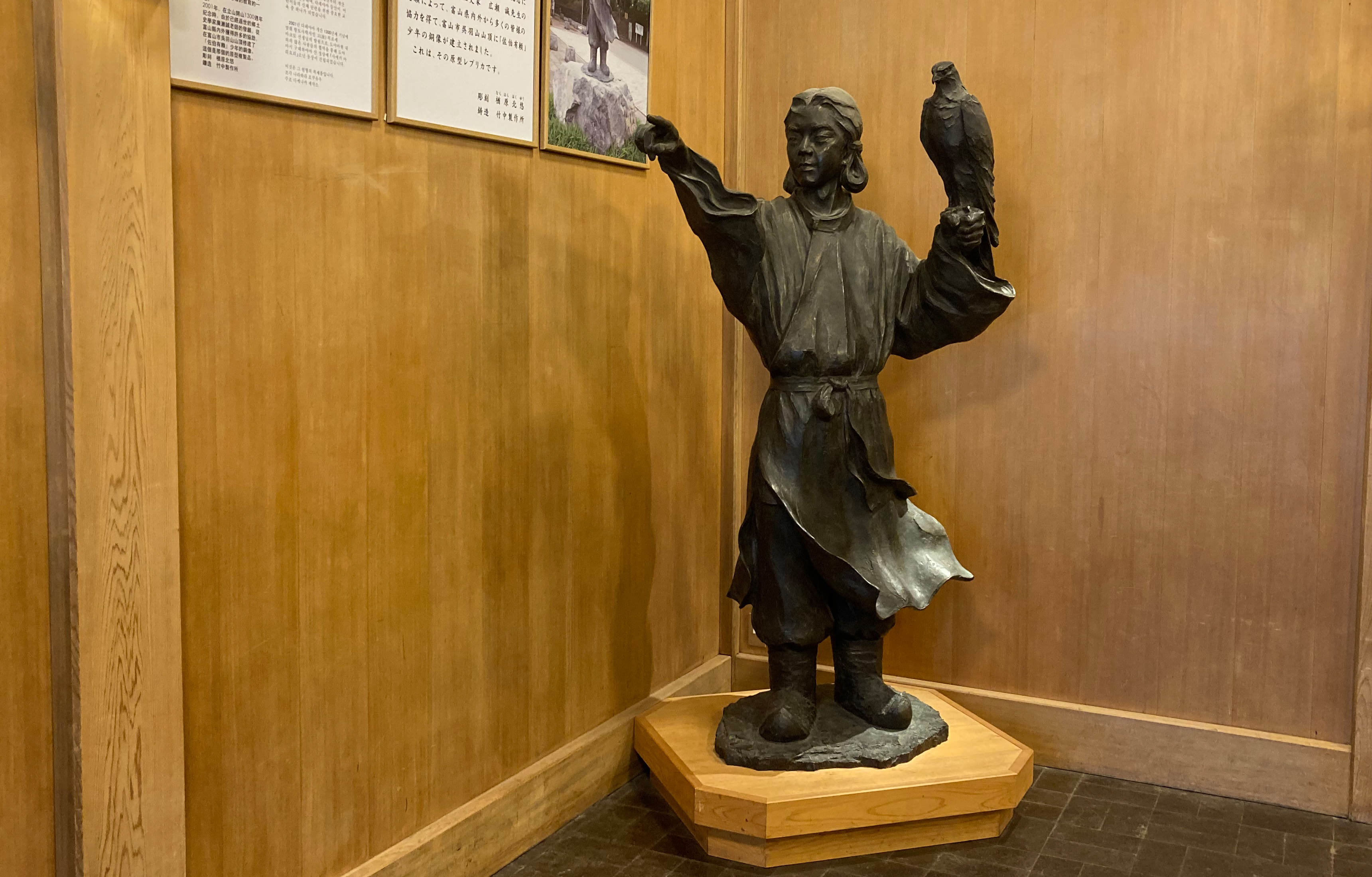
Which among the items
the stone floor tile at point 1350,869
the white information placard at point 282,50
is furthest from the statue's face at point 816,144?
the stone floor tile at point 1350,869

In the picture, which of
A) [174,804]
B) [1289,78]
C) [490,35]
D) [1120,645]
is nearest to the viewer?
[174,804]

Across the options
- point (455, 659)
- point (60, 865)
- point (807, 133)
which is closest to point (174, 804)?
point (60, 865)

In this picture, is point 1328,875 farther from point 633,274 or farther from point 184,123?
point 184,123

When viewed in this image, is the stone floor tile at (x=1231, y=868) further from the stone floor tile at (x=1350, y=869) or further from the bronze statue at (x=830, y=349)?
the bronze statue at (x=830, y=349)

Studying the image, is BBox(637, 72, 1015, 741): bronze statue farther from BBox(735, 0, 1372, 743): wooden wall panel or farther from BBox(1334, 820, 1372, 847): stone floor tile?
BBox(1334, 820, 1372, 847): stone floor tile

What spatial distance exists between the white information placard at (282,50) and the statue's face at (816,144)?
0.99m

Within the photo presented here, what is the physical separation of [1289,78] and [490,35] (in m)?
2.04

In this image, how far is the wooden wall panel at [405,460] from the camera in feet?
6.76

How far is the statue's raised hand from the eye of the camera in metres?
2.41

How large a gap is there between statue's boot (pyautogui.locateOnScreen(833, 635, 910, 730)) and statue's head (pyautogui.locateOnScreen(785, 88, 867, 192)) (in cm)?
117

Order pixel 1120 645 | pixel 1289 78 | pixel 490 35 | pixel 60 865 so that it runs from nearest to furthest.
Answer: pixel 60 865, pixel 490 35, pixel 1289 78, pixel 1120 645

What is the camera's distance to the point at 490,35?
8.54 feet

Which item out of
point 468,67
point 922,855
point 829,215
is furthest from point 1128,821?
point 468,67

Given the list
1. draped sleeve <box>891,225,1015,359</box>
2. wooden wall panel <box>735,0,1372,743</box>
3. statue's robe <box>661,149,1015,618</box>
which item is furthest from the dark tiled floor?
draped sleeve <box>891,225,1015,359</box>
